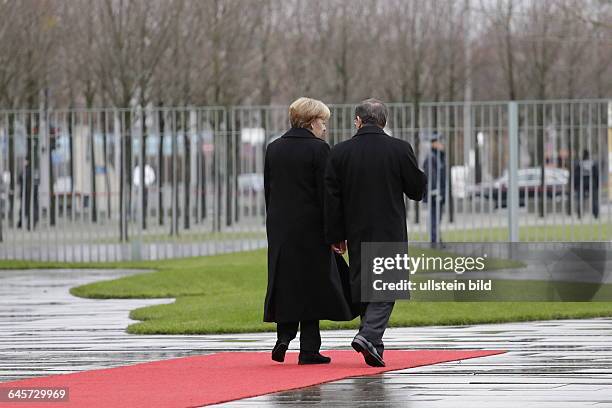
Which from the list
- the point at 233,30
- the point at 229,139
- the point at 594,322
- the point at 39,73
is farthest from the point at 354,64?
the point at 594,322

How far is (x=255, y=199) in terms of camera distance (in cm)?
3117

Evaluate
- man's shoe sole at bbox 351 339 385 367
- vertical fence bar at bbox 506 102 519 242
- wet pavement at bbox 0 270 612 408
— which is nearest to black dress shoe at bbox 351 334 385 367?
man's shoe sole at bbox 351 339 385 367

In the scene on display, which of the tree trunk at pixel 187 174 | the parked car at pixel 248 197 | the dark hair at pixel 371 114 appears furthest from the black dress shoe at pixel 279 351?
the parked car at pixel 248 197

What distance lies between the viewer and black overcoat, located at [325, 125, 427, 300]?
1216 centimetres

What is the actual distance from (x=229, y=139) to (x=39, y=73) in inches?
382

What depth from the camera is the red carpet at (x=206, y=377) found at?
10273mm

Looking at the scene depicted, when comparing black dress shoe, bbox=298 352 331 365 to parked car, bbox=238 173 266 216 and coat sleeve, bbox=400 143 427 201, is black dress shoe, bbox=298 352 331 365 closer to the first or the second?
coat sleeve, bbox=400 143 427 201

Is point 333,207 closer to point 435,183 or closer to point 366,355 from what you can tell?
point 366,355

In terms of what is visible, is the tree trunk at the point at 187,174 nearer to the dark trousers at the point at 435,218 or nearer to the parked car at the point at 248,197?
the parked car at the point at 248,197

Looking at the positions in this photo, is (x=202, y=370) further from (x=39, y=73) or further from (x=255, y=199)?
(x=39, y=73)

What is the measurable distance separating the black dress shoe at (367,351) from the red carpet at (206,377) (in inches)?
3.4

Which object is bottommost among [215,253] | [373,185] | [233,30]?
[215,253]

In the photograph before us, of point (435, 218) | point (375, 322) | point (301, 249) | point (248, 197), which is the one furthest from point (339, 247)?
point (248, 197)

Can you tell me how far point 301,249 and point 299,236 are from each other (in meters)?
0.10
